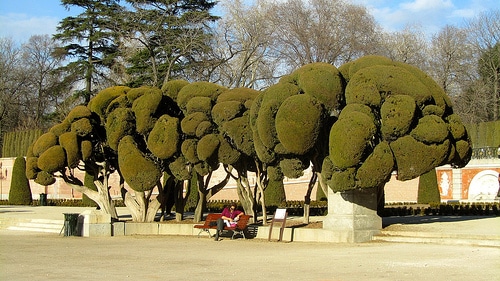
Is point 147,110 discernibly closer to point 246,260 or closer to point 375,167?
point 375,167

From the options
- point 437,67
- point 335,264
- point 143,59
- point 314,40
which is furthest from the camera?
point 437,67

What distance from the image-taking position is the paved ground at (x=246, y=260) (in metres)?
11.1

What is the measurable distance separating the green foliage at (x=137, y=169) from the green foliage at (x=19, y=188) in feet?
72.6

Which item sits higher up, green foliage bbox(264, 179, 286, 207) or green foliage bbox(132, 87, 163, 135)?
green foliage bbox(132, 87, 163, 135)

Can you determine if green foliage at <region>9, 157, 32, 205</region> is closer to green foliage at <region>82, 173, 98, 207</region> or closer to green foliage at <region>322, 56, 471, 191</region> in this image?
green foliage at <region>82, 173, 98, 207</region>

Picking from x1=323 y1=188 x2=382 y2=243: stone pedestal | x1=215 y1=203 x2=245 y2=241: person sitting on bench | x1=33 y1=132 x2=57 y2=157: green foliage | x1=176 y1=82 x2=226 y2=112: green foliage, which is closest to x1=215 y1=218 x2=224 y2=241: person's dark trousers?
x1=215 y1=203 x2=245 y2=241: person sitting on bench

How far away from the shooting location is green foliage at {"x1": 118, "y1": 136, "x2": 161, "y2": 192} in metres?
21.3

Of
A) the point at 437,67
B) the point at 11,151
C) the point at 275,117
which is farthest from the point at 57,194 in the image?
the point at 275,117

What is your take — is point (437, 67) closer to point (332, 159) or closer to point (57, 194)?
point (57, 194)

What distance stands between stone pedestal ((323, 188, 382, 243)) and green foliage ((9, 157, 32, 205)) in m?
28.3

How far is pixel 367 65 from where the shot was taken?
18.2m

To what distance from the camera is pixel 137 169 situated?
21.2 m

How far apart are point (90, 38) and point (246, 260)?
124 ft

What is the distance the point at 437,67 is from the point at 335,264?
1708 inches
